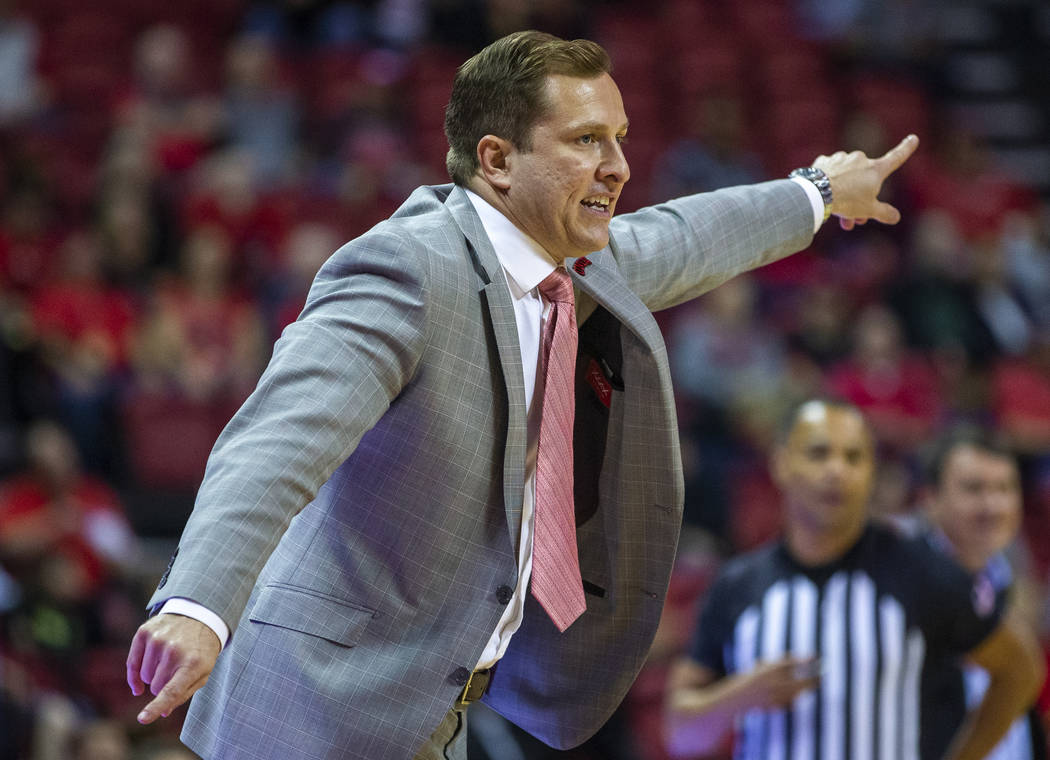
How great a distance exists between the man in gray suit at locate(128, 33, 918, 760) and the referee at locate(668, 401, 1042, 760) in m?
1.56

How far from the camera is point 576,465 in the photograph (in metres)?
2.59

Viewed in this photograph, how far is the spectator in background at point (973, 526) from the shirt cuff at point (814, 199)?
1854 mm

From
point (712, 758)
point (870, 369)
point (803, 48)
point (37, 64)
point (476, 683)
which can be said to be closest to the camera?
point (476, 683)

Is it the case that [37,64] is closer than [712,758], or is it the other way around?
[712,758]

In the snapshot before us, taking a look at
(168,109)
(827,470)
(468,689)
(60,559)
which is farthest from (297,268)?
(468,689)

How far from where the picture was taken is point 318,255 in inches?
306

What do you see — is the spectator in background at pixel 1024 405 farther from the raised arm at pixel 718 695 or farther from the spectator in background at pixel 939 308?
the raised arm at pixel 718 695

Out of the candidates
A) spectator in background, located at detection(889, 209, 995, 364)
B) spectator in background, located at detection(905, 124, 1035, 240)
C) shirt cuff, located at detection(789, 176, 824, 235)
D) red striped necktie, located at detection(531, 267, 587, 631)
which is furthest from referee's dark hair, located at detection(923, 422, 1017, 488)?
spectator in background, located at detection(905, 124, 1035, 240)

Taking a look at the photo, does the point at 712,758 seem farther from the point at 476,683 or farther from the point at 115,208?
the point at 115,208

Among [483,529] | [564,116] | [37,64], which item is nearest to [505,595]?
[483,529]

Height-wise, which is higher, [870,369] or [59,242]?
[59,242]

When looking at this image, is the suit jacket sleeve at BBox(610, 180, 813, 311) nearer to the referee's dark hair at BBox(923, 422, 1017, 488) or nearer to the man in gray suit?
the man in gray suit

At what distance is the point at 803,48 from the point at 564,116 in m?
9.16

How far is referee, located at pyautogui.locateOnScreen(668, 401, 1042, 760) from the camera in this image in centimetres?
399
